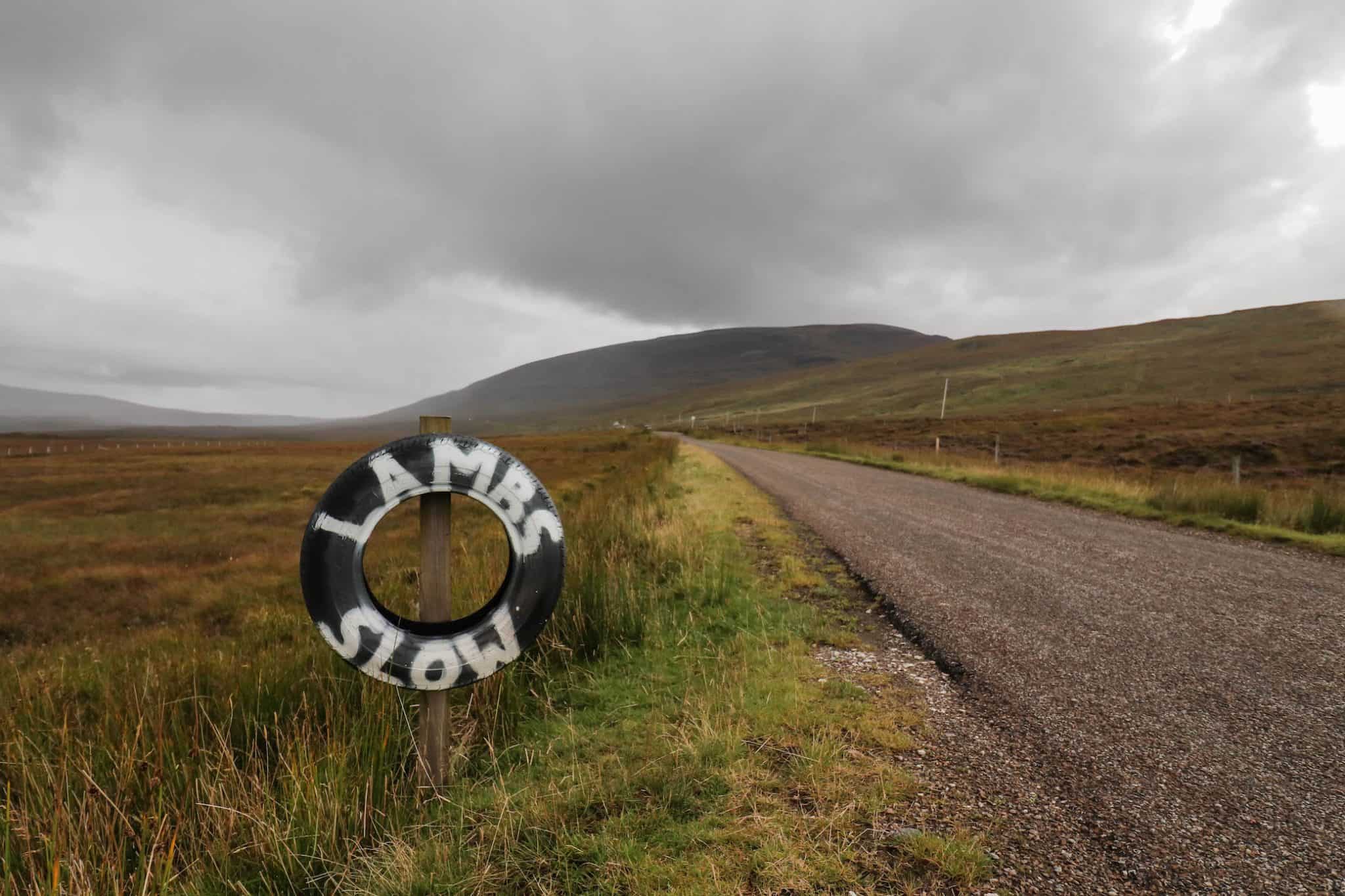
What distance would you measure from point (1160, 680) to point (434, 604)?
168 inches

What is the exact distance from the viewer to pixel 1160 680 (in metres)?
3.59

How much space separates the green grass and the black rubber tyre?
0.54 metres

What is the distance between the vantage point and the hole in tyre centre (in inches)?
204

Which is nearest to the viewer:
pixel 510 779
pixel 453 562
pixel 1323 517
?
pixel 510 779

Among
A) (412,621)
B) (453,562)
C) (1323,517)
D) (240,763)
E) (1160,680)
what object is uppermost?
(412,621)

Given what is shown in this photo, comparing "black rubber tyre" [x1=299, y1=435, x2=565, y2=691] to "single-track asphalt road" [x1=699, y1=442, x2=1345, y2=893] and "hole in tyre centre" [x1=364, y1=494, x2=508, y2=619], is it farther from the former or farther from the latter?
"single-track asphalt road" [x1=699, y1=442, x2=1345, y2=893]

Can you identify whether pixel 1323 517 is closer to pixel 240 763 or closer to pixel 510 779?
pixel 510 779

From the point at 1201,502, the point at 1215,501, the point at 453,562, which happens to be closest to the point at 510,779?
the point at 453,562

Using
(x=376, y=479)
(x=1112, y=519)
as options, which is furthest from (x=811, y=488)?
(x=376, y=479)

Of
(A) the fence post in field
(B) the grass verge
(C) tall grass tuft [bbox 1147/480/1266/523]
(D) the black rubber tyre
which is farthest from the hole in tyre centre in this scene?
(C) tall grass tuft [bbox 1147/480/1266/523]

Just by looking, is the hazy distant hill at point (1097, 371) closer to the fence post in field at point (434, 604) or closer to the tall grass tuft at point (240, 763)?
the tall grass tuft at point (240, 763)

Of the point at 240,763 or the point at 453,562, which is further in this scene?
the point at 453,562

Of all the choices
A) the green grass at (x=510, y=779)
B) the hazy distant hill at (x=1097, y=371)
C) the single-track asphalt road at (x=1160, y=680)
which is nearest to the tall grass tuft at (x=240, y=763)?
the green grass at (x=510, y=779)

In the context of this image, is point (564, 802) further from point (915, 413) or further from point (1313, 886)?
point (915, 413)
